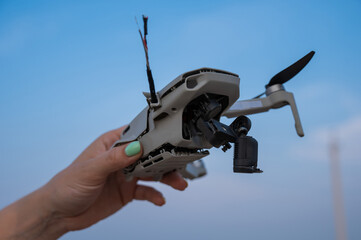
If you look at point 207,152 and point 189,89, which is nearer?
point 189,89

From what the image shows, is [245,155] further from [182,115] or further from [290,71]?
[290,71]

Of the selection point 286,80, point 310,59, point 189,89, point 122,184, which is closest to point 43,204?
point 122,184

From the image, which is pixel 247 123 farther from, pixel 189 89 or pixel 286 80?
pixel 286 80

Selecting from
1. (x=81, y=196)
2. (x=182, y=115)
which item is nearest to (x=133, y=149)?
(x=182, y=115)

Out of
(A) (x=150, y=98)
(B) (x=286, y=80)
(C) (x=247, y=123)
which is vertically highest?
(B) (x=286, y=80)

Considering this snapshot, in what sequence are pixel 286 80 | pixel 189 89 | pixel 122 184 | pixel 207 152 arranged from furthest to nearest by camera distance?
1. pixel 122 184
2. pixel 286 80
3. pixel 207 152
4. pixel 189 89

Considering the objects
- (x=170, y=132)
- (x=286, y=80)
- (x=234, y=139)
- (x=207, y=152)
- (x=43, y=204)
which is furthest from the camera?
(x=43, y=204)

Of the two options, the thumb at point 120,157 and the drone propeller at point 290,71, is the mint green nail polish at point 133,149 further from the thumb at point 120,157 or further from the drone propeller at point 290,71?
the drone propeller at point 290,71

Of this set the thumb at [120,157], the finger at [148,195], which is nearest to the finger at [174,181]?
the finger at [148,195]
